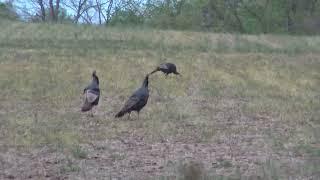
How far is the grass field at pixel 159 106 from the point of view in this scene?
9766 millimetres

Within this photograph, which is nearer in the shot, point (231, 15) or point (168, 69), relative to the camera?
point (168, 69)

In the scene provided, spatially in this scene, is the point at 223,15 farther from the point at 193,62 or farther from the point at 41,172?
the point at 41,172

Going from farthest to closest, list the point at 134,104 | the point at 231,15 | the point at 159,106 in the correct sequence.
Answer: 1. the point at 231,15
2. the point at 159,106
3. the point at 134,104

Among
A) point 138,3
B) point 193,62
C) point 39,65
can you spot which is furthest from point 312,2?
point 39,65

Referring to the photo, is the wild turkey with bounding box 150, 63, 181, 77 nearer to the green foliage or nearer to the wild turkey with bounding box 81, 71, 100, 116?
the wild turkey with bounding box 81, 71, 100, 116

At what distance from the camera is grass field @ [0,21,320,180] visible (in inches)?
384

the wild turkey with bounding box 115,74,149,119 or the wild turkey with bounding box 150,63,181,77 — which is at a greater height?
the wild turkey with bounding box 150,63,181,77

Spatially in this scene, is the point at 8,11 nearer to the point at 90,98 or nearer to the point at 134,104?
the point at 90,98

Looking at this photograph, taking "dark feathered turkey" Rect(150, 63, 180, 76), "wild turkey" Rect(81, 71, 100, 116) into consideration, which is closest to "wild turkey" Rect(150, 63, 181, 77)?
"dark feathered turkey" Rect(150, 63, 180, 76)

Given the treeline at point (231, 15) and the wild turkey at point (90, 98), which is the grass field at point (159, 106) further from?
the treeline at point (231, 15)

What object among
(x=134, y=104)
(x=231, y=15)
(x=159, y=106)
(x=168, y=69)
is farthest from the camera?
(x=231, y=15)

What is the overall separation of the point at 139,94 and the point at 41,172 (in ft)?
19.0

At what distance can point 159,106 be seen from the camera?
16500 mm

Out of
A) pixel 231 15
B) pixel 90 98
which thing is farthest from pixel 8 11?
pixel 90 98
